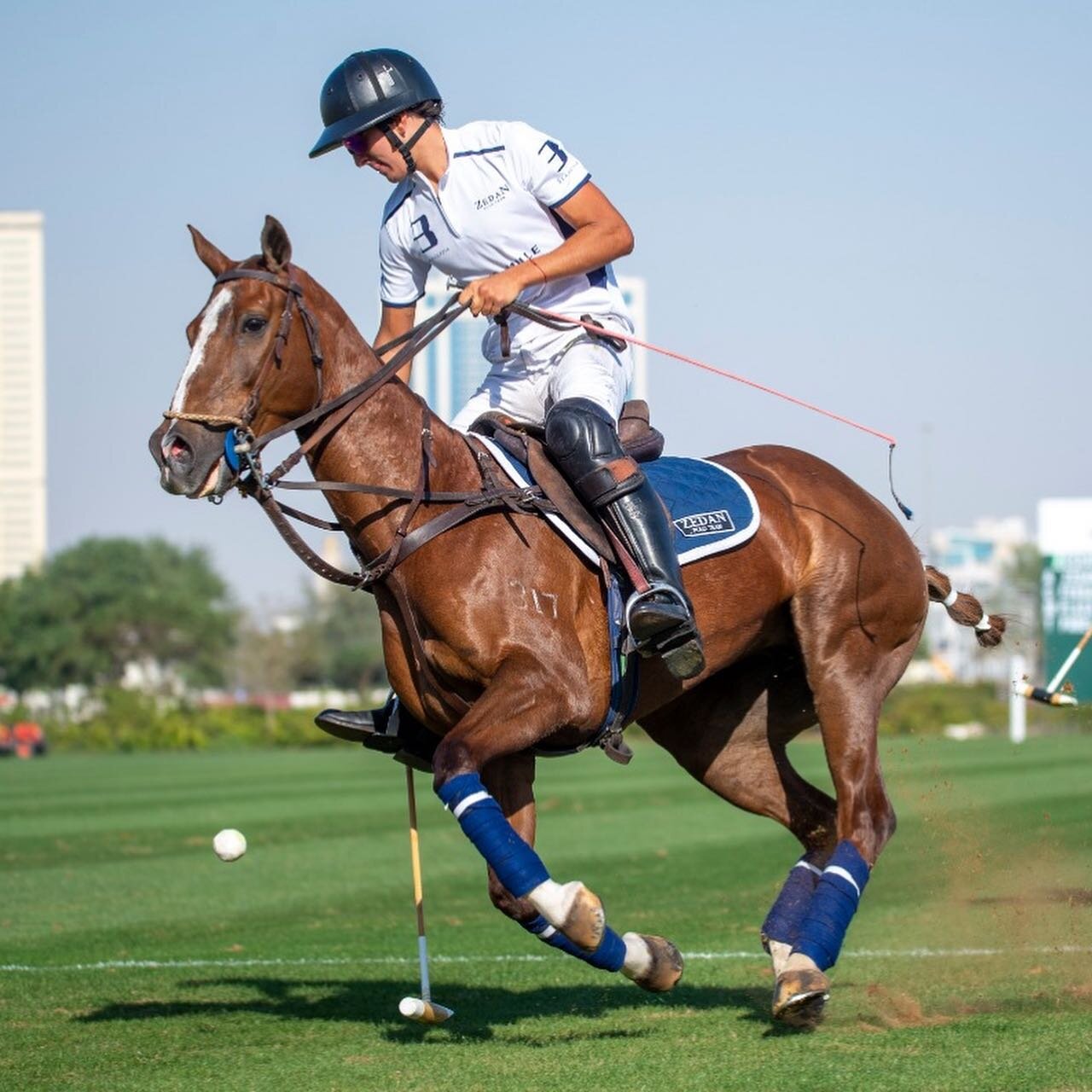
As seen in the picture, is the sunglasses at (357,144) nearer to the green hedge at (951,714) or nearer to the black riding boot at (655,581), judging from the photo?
the black riding boot at (655,581)

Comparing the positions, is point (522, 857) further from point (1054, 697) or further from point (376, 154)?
point (1054, 697)

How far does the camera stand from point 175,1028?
9.02m

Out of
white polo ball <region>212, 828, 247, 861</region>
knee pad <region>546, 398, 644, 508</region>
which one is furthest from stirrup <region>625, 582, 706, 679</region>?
white polo ball <region>212, 828, 247, 861</region>

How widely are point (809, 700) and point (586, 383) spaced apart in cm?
241

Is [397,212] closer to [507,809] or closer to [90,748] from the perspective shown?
[507,809]

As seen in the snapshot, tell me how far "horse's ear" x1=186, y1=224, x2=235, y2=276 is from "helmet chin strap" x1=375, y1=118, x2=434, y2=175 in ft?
3.23

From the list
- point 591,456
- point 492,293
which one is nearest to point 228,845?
point 591,456

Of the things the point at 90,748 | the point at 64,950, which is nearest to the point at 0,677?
the point at 90,748

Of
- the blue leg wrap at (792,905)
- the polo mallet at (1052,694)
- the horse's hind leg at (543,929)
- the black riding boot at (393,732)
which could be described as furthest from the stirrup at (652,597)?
the polo mallet at (1052,694)

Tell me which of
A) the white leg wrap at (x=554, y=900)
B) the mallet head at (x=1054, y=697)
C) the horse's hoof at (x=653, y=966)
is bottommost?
the horse's hoof at (x=653, y=966)

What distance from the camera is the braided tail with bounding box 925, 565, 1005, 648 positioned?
Result: 9.88 metres

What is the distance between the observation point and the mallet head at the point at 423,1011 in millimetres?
8328

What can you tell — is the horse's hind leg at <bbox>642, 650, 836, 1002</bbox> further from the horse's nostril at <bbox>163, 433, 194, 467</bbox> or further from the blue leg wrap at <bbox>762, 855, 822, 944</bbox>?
the horse's nostril at <bbox>163, 433, 194, 467</bbox>

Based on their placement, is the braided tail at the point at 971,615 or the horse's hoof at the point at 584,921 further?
the braided tail at the point at 971,615
